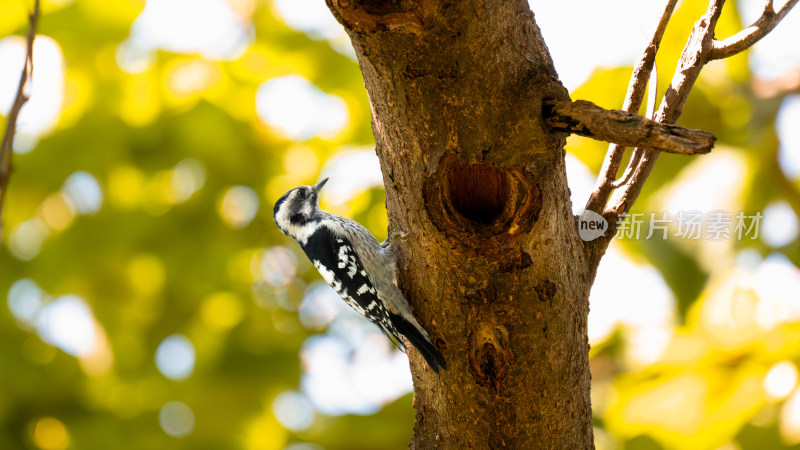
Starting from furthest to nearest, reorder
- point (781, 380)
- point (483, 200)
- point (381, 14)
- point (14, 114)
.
Result: point (781, 380) → point (483, 200) → point (381, 14) → point (14, 114)

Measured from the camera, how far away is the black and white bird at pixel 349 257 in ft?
11.8

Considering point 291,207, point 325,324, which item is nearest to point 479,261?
point 291,207

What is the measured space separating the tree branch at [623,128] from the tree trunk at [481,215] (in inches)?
2.4

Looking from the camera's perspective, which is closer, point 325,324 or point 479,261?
point 479,261

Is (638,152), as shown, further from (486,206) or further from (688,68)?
(486,206)

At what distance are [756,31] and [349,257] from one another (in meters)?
2.51

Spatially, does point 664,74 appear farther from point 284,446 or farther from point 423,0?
point 284,446

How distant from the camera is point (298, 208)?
4.93 meters

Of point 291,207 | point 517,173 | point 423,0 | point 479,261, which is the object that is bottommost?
point 479,261

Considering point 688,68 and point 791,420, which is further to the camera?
point 791,420

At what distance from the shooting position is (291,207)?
493cm

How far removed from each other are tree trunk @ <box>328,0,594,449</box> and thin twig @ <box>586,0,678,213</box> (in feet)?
1.16

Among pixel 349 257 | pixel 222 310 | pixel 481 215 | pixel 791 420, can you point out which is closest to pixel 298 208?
pixel 349 257

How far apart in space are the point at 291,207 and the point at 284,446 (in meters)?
1.99
